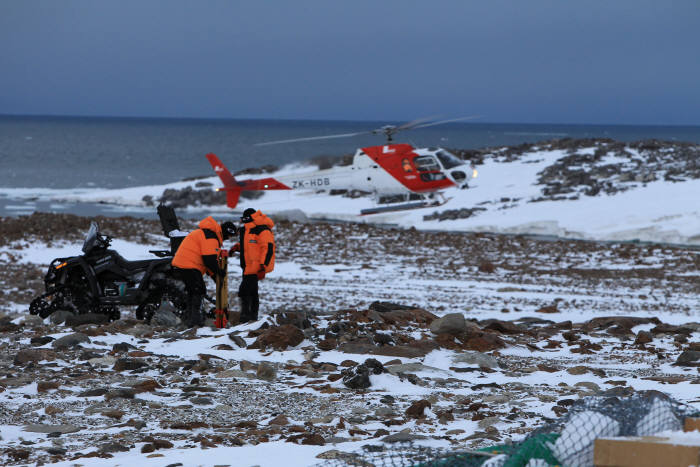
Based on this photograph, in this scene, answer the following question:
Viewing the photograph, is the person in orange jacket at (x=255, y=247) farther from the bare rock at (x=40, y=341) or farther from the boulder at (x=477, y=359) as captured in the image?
the boulder at (x=477, y=359)

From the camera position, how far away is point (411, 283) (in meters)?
19.3

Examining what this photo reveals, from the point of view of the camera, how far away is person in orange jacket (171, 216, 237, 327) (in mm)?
11086

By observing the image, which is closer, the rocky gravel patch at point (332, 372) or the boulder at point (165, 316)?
the rocky gravel patch at point (332, 372)

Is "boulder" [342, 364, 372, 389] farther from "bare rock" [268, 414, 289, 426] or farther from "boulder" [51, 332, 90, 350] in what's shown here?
"boulder" [51, 332, 90, 350]

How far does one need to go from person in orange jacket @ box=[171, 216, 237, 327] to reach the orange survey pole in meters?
0.12

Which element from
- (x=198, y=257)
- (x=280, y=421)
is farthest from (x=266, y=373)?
(x=198, y=257)

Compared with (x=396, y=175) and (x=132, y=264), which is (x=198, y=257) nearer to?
(x=132, y=264)

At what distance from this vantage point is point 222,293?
11562 mm

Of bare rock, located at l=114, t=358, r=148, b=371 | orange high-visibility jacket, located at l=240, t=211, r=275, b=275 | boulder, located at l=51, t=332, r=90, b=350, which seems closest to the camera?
bare rock, located at l=114, t=358, r=148, b=371

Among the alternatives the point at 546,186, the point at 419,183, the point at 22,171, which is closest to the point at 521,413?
the point at 419,183

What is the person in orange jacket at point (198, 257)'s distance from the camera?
36.4ft

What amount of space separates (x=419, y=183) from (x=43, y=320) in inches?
524

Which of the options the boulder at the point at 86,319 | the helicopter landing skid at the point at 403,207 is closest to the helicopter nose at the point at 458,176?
the helicopter landing skid at the point at 403,207

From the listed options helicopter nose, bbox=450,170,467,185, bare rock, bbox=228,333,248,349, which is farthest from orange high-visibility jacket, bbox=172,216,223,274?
helicopter nose, bbox=450,170,467,185
